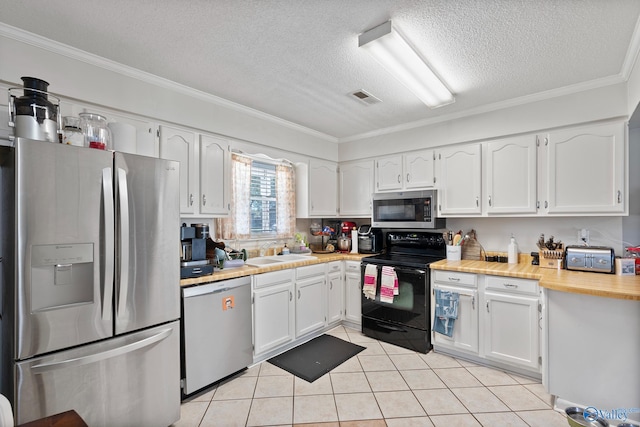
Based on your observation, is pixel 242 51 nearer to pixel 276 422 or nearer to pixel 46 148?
pixel 46 148

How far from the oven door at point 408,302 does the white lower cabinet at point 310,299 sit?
59 cm

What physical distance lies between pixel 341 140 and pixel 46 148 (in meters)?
3.32

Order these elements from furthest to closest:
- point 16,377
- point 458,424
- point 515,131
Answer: point 515,131 → point 458,424 → point 16,377

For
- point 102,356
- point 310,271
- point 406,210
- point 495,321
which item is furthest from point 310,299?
point 102,356

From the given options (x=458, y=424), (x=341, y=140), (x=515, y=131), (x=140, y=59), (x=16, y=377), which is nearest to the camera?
(x=16, y=377)

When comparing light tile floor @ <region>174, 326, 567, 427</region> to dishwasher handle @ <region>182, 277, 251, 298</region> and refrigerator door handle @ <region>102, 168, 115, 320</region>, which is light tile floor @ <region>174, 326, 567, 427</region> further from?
refrigerator door handle @ <region>102, 168, 115, 320</region>

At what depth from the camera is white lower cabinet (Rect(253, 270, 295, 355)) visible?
277 centimetres

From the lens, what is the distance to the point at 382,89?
267 cm

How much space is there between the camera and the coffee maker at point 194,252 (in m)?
2.29

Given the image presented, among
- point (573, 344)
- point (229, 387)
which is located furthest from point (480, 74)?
point (229, 387)

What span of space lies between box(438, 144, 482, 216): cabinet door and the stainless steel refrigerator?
2.67m

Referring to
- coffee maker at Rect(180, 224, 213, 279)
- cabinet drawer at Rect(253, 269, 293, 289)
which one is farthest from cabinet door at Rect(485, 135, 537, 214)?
coffee maker at Rect(180, 224, 213, 279)

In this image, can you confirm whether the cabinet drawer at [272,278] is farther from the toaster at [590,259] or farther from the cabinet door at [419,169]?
the toaster at [590,259]

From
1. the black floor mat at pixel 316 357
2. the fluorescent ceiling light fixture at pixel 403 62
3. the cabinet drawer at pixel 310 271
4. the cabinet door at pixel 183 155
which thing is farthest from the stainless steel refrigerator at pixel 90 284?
the fluorescent ceiling light fixture at pixel 403 62
